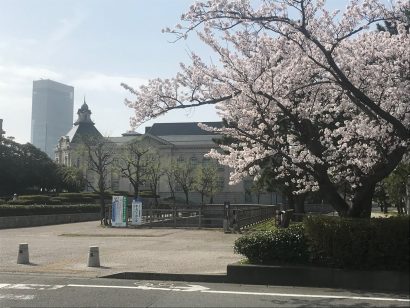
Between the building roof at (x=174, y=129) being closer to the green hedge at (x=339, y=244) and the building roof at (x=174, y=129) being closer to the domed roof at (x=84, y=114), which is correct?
the domed roof at (x=84, y=114)

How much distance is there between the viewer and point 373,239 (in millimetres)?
9609

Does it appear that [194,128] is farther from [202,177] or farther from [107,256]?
[107,256]

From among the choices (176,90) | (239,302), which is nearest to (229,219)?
(176,90)

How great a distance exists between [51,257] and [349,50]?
33.1ft

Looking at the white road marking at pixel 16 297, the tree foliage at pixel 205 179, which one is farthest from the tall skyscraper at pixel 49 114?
the white road marking at pixel 16 297

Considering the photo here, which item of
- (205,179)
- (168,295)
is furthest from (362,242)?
(205,179)

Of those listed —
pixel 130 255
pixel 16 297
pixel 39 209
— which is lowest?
pixel 16 297

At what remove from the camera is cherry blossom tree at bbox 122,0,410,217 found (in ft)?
34.8

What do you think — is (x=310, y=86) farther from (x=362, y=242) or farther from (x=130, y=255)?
(x=130, y=255)

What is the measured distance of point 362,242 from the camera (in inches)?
381

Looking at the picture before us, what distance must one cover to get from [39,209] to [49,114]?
15290 centimetres

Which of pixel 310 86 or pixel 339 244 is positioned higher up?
pixel 310 86

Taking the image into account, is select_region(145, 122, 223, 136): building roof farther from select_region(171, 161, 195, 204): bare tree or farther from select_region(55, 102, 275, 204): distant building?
select_region(171, 161, 195, 204): bare tree

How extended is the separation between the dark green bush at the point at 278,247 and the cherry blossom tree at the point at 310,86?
151cm
